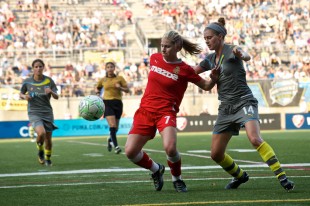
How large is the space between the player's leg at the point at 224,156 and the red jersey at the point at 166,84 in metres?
0.69

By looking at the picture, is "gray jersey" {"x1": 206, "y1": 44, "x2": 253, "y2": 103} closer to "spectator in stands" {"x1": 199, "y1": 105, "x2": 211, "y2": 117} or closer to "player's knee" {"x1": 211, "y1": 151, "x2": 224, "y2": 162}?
"player's knee" {"x1": 211, "y1": 151, "x2": 224, "y2": 162}

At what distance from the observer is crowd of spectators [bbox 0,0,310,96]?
3838cm

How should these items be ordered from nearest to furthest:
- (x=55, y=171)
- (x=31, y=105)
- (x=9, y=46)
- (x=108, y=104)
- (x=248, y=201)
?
(x=248, y=201)
(x=55, y=171)
(x=31, y=105)
(x=108, y=104)
(x=9, y=46)

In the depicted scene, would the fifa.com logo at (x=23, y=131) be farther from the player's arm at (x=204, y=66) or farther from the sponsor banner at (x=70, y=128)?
the player's arm at (x=204, y=66)

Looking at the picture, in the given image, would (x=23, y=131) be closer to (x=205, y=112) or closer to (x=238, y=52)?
(x=205, y=112)

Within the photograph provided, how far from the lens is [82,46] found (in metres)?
40.3

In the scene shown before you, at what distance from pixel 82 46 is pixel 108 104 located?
19.9 metres

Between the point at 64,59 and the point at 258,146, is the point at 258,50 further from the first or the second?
the point at 258,146

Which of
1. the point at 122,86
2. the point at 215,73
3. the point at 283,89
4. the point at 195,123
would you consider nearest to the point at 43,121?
the point at 122,86

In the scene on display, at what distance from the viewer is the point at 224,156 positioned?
34.6 feet

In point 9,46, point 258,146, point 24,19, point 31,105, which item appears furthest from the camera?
point 24,19

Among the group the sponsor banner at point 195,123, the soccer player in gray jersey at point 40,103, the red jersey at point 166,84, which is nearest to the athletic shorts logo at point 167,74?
the red jersey at point 166,84

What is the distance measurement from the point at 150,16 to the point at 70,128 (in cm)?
1109

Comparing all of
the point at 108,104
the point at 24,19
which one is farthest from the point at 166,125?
the point at 24,19
